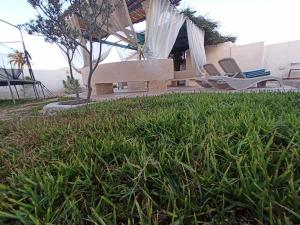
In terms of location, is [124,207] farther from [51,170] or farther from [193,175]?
[51,170]

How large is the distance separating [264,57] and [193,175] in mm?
16760

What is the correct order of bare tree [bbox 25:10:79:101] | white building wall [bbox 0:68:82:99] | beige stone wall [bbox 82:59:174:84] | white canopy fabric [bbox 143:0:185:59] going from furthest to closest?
white building wall [bbox 0:68:82:99]
white canopy fabric [bbox 143:0:185:59]
beige stone wall [bbox 82:59:174:84]
bare tree [bbox 25:10:79:101]

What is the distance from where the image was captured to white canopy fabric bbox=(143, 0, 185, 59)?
861cm

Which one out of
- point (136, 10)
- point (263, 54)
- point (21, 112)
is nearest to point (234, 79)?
point (21, 112)

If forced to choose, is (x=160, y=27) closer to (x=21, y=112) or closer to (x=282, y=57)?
(x=21, y=112)

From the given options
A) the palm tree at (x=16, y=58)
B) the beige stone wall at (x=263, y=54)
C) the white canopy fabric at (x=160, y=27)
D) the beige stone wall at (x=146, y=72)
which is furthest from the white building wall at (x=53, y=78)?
the beige stone wall at (x=263, y=54)

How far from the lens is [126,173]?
1028 millimetres

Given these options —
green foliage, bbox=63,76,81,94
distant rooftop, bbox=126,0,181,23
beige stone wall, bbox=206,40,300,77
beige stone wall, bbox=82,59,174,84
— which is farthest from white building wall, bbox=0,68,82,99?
beige stone wall, bbox=206,40,300,77

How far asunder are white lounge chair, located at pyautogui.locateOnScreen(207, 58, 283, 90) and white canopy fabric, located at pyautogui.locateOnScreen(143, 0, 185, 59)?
2699 mm

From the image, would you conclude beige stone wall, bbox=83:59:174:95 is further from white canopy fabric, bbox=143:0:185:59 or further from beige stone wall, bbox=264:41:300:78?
beige stone wall, bbox=264:41:300:78

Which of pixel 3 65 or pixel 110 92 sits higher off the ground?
pixel 3 65

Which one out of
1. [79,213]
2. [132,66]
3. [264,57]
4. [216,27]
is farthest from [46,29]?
[264,57]

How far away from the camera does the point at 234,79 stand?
21.0 ft

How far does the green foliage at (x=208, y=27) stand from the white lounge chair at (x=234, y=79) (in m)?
7.27
